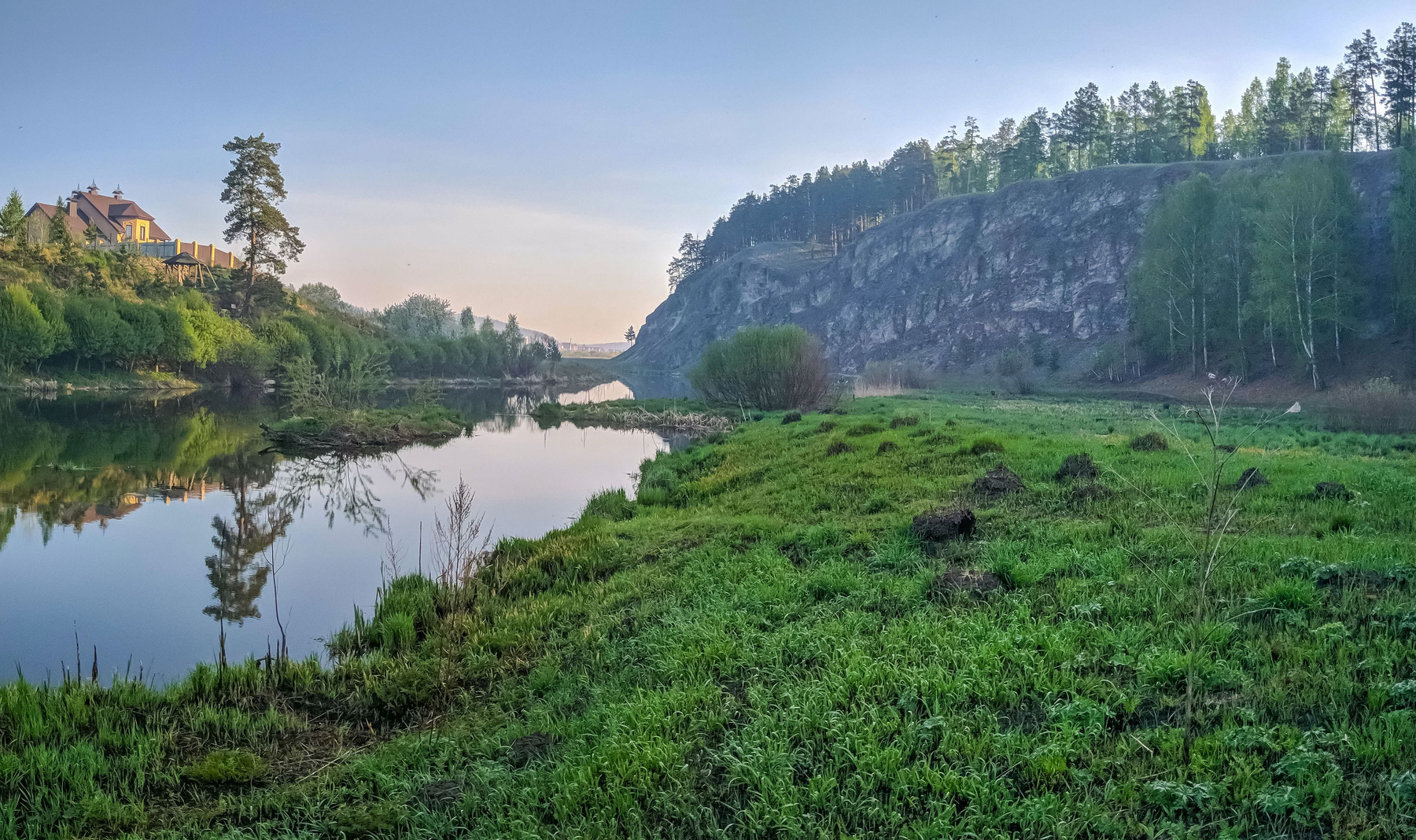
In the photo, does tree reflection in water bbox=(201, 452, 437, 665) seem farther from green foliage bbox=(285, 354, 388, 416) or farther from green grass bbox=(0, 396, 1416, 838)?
green foliage bbox=(285, 354, 388, 416)

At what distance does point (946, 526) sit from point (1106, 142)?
12052cm

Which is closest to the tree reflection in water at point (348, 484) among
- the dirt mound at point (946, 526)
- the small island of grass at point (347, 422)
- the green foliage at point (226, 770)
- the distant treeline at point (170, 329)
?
the small island of grass at point (347, 422)

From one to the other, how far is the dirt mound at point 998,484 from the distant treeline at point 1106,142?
65.4 m

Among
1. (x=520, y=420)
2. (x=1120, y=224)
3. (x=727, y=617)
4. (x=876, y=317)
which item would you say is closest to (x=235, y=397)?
(x=520, y=420)

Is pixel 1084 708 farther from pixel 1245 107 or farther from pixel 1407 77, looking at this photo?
pixel 1245 107

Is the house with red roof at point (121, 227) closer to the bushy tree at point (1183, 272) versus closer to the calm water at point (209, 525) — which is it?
the calm water at point (209, 525)

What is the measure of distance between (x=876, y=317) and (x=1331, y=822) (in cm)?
12068

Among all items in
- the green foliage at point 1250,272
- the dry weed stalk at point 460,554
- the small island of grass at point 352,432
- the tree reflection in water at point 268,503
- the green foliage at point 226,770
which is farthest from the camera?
the green foliage at point 1250,272

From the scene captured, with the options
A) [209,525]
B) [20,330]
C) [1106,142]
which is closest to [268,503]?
[209,525]

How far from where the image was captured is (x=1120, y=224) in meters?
92.2

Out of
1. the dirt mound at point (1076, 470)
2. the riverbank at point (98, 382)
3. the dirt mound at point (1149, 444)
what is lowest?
the dirt mound at point (1076, 470)

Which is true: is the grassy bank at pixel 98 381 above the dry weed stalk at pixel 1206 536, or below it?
above

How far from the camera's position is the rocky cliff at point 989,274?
87875 millimetres

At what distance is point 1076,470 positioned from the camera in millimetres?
13383
